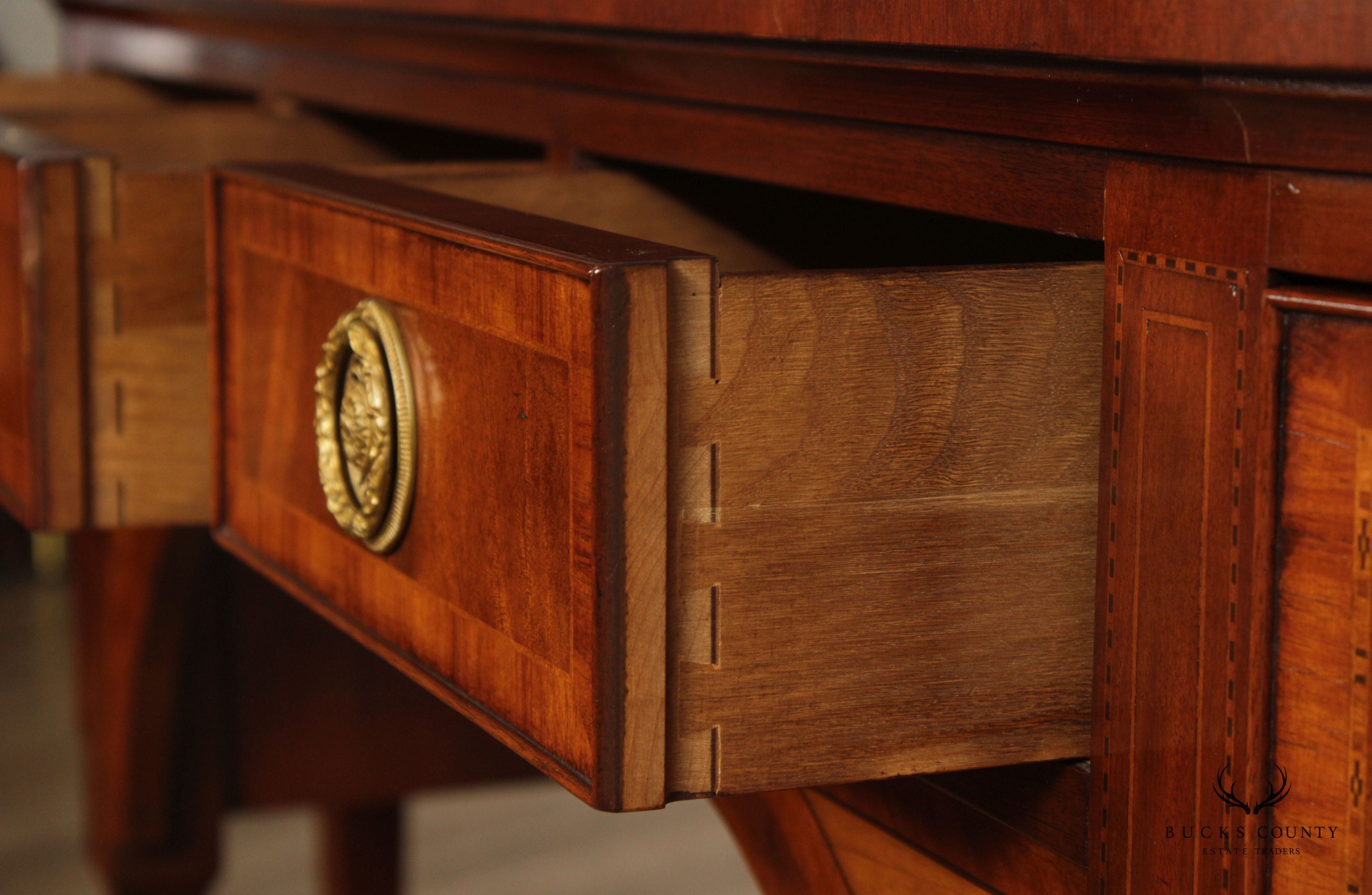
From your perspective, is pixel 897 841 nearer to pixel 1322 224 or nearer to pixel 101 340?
pixel 1322 224

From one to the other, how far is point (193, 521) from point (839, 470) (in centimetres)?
46

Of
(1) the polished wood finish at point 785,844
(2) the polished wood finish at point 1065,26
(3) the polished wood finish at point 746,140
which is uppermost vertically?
(2) the polished wood finish at point 1065,26

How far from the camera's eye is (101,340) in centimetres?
87

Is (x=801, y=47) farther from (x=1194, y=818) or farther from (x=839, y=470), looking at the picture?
(x=1194, y=818)

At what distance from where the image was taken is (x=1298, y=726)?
486 mm

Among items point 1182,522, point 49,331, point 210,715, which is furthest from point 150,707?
point 1182,522

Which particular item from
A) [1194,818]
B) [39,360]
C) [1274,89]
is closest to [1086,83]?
[1274,89]

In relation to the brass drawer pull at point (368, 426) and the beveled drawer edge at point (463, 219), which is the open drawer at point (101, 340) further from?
the brass drawer pull at point (368, 426)

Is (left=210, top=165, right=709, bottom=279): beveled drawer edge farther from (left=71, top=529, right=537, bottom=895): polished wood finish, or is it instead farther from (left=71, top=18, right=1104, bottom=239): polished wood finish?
(left=71, top=529, right=537, bottom=895): polished wood finish

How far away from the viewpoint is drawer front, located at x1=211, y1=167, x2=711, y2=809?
1.65ft

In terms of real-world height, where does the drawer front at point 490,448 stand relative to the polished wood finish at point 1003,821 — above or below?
above

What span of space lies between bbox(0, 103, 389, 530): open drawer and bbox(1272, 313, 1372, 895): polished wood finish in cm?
55

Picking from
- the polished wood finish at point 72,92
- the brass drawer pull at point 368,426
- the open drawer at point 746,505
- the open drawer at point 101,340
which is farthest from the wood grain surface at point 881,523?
the polished wood finish at point 72,92

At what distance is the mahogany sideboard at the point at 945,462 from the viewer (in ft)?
1.56
